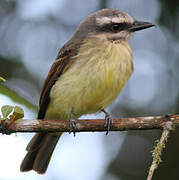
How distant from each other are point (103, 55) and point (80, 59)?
10.3 inches

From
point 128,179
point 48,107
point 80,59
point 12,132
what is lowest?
point 128,179

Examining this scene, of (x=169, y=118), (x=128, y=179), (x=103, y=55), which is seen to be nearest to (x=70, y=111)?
(x=103, y=55)

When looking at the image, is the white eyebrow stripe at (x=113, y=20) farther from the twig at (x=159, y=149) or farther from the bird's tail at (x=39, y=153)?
the twig at (x=159, y=149)

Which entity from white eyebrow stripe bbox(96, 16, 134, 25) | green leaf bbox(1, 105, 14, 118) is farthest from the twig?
white eyebrow stripe bbox(96, 16, 134, 25)

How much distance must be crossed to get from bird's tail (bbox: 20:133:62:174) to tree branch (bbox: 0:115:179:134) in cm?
85

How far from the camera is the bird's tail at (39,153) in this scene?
14.2 feet

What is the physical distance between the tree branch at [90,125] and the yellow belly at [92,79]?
0.40 metres

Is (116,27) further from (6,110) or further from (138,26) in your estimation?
(6,110)

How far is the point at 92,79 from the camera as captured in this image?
156 inches

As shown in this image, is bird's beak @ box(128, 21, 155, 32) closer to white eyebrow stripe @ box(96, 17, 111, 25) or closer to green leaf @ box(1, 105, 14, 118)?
white eyebrow stripe @ box(96, 17, 111, 25)

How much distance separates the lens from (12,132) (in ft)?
10.9

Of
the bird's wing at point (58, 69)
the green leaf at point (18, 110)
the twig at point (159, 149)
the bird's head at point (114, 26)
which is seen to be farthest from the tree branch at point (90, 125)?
the bird's head at point (114, 26)

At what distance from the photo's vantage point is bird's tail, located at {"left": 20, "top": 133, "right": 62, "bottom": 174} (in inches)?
170

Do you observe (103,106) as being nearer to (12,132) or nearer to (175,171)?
(12,132)
